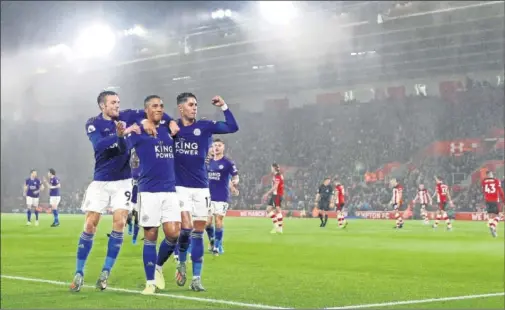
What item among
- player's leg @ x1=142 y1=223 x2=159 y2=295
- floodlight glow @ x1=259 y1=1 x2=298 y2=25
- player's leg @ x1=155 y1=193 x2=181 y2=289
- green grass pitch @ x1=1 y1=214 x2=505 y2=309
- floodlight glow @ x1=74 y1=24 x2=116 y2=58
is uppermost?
floodlight glow @ x1=259 y1=1 x2=298 y2=25

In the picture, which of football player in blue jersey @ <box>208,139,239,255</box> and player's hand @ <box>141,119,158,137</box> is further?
football player in blue jersey @ <box>208,139,239,255</box>

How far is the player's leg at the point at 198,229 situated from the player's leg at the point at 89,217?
43.9 inches

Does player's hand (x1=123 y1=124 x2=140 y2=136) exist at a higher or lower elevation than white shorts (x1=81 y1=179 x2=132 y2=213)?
higher

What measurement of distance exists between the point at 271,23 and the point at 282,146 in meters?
8.56

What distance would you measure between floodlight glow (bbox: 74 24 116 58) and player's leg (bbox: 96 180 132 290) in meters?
19.3

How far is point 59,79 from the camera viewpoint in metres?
32.1

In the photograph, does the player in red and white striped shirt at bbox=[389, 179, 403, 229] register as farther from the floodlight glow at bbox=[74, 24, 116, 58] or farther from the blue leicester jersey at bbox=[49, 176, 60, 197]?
the blue leicester jersey at bbox=[49, 176, 60, 197]

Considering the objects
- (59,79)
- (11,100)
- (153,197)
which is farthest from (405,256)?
(11,100)

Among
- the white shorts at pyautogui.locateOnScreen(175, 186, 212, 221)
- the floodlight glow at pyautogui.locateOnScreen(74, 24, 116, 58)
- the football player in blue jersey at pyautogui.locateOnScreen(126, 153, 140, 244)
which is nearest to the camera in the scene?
the white shorts at pyautogui.locateOnScreen(175, 186, 212, 221)

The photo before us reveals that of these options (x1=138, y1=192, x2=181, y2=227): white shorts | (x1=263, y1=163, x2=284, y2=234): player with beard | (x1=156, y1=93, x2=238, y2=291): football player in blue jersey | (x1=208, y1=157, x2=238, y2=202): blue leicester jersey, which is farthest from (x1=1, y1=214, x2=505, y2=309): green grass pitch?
(x1=263, y1=163, x2=284, y2=234): player with beard

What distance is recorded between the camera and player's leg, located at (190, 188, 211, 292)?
30.1ft

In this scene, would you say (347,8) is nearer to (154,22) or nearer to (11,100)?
(154,22)

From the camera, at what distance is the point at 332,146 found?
46531mm

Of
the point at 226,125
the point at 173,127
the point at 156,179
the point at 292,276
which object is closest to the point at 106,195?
the point at 156,179
